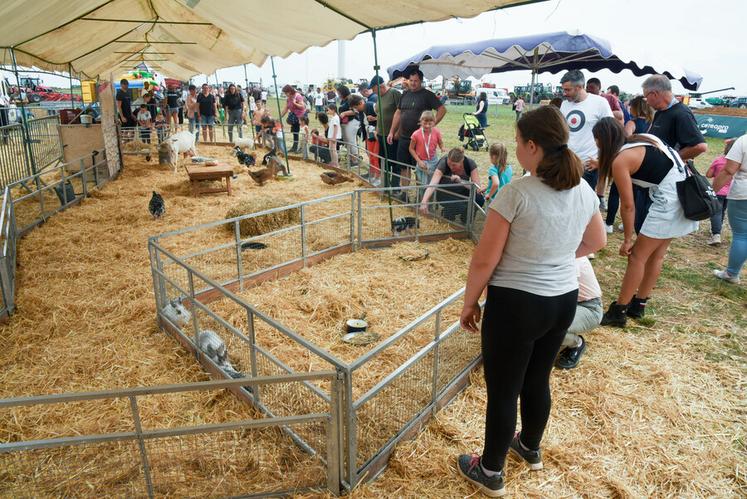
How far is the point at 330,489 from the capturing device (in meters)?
2.68

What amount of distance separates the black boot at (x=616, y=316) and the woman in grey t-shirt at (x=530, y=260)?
2659mm

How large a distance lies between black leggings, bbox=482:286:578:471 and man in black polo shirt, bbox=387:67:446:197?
236 inches

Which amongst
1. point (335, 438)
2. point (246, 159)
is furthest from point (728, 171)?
point (246, 159)

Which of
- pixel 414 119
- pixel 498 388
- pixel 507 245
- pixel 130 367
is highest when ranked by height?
pixel 414 119

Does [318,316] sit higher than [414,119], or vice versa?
[414,119]

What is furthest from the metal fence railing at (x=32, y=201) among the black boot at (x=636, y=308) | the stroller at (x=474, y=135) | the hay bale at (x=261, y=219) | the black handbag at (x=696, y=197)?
the stroller at (x=474, y=135)

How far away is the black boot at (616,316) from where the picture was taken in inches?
183

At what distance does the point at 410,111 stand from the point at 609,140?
500 cm

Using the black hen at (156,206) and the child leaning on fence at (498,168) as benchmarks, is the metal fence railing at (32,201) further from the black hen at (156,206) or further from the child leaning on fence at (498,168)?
the child leaning on fence at (498,168)

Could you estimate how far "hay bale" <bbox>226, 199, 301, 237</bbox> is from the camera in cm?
739

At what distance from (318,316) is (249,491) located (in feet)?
7.78

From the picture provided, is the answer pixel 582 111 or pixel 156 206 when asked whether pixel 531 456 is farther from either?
pixel 156 206

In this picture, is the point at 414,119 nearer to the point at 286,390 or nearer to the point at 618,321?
the point at 618,321

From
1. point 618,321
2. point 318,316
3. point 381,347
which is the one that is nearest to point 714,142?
point 618,321
